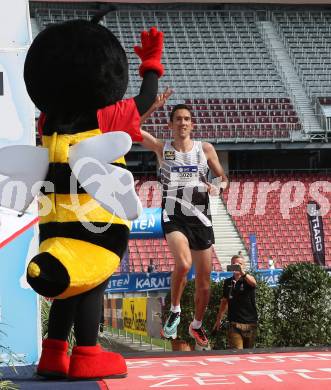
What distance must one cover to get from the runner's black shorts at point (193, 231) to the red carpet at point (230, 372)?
0.89 meters

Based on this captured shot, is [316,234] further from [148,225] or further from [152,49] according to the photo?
[152,49]

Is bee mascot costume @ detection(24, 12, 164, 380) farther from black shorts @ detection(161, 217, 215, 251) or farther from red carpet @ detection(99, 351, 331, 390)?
black shorts @ detection(161, 217, 215, 251)

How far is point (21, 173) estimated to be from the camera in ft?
12.6

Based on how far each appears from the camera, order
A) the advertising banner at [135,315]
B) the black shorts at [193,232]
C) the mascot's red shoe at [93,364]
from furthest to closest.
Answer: the advertising banner at [135,315]
the black shorts at [193,232]
the mascot's red shoe at [93,364]

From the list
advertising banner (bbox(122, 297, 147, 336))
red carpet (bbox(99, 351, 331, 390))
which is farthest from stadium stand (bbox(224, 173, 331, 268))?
red carpet (bbox(99, 351, 331, 390))

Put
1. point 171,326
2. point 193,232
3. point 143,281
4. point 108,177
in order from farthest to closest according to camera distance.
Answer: point 143,281 → point 171,326 → point 193,232 → point 108,177

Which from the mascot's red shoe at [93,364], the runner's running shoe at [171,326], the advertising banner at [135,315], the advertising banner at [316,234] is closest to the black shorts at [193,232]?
the runner's running shoe at [171,326]

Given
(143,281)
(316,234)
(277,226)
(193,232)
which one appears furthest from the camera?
(277,226)

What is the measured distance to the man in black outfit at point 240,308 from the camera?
8492 millimetres

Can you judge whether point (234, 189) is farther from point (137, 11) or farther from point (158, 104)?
point (158, 104)

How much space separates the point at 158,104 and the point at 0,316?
150cm

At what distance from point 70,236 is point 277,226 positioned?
17675 millimetres

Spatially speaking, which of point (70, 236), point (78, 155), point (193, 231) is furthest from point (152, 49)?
point (193, 231)

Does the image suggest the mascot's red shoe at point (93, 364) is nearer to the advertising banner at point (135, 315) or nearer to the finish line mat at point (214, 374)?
the finish line mat at point (214, 374)
